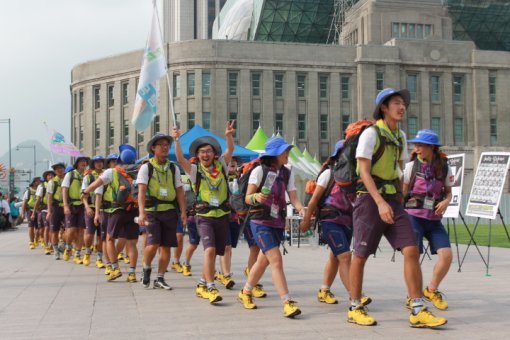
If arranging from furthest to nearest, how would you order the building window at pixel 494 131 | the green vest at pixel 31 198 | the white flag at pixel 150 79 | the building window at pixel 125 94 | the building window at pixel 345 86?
the building window at pixel 125 94 → the building window at pixel 494 131 → the building window at pixel 345 86 → the green vest at pixel 31 198 → the white flag at pixel 150 79

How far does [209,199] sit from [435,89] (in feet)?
186

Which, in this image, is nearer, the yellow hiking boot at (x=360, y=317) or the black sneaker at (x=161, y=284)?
the yellow hiking boot at (x=360, y=317)

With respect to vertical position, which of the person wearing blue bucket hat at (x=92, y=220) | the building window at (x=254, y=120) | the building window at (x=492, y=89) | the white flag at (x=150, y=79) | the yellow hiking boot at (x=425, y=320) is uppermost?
the building window at (x=492, y=89)

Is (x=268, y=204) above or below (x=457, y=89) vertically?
below

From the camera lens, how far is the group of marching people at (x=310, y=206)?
6059mm

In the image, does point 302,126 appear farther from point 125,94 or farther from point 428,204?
point 428,204

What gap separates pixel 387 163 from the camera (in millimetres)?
6078

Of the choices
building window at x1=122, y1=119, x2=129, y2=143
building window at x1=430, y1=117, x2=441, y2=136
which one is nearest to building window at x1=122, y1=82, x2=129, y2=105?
building window at x1=122, y1=119, x2=129, y2=143

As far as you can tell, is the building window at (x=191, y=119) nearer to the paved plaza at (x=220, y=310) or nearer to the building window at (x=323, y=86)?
the building window at (x=323, y=86)

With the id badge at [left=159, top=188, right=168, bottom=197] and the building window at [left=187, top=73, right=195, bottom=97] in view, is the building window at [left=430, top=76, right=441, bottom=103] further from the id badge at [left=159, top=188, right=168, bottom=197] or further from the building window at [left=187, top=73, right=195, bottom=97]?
the id badge at [left=159, top=188, right=168, bottom=197]

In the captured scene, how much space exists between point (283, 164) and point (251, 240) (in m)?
2.01

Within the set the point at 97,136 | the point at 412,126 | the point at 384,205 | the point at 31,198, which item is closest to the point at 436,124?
the point at 412,126

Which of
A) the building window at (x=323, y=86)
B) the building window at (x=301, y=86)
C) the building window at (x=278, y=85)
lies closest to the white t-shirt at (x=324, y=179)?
the building window at (x=278, y=85)

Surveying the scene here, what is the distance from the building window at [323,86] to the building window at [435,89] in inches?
378
